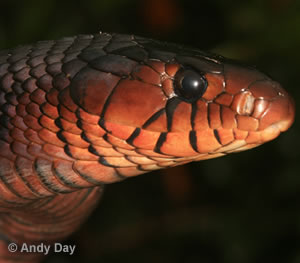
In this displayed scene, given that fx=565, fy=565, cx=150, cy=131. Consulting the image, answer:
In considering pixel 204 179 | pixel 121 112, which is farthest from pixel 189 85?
pixel 204 179

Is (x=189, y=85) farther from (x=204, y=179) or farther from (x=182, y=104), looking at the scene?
(x=204, y=179)

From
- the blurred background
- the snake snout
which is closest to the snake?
the snake snout

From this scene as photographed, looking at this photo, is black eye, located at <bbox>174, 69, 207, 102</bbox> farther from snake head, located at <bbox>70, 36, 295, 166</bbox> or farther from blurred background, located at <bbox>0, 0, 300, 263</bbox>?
blurred background, located at <bbox>0, 0, 300, 263</bbox>

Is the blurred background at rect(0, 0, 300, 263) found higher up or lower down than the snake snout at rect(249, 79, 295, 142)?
lower down

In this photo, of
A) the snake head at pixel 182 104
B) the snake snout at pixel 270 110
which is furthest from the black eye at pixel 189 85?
the snake snout at pixel 270 110

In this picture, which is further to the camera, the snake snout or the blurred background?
the blurred background

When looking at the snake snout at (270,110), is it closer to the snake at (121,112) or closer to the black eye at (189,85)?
the snake at (121,112)

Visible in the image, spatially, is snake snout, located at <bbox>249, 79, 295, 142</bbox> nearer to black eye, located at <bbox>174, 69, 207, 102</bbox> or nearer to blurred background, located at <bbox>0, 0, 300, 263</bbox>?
black eye, located at <bbox>174, 69, 207, 102</bbox>

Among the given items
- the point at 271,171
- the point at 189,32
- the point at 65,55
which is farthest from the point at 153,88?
the point at 189,32
